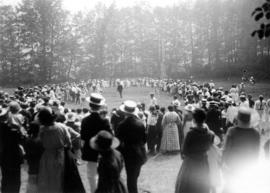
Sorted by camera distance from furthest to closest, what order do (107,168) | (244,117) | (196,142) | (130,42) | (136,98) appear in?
(130,42)
(136,98)
(244,117)
(196,142)
(107,168)

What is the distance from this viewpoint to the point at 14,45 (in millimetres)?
54000

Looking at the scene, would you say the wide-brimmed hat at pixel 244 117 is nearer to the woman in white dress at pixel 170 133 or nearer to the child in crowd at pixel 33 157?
the child in crowd at pixel 33 157

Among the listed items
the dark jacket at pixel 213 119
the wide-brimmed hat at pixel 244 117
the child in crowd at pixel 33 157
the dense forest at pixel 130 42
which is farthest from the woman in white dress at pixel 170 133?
the dense forest at pixel 130 42

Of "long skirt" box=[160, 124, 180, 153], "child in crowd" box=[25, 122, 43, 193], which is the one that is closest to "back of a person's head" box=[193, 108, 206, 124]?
"child in crowd" box=[25, 122, 43, 193]

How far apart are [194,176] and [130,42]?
63.4 metres

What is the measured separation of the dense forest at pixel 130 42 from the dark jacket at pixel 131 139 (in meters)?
38.9

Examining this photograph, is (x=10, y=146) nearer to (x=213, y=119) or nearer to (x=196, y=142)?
(x=196, y=142)

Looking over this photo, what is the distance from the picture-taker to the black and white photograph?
17.5 feet

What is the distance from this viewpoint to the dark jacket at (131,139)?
5867 mm

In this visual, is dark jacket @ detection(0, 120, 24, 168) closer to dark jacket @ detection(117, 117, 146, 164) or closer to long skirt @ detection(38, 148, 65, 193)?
long skirt @ detection(38, 148, 65, 193)

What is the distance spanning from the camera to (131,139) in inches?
232

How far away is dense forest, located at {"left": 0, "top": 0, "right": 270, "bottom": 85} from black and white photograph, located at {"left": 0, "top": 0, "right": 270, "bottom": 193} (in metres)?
0.19

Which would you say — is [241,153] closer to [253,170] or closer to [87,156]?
[253,170]

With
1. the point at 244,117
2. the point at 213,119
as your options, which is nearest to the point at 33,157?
the point at 244,117
